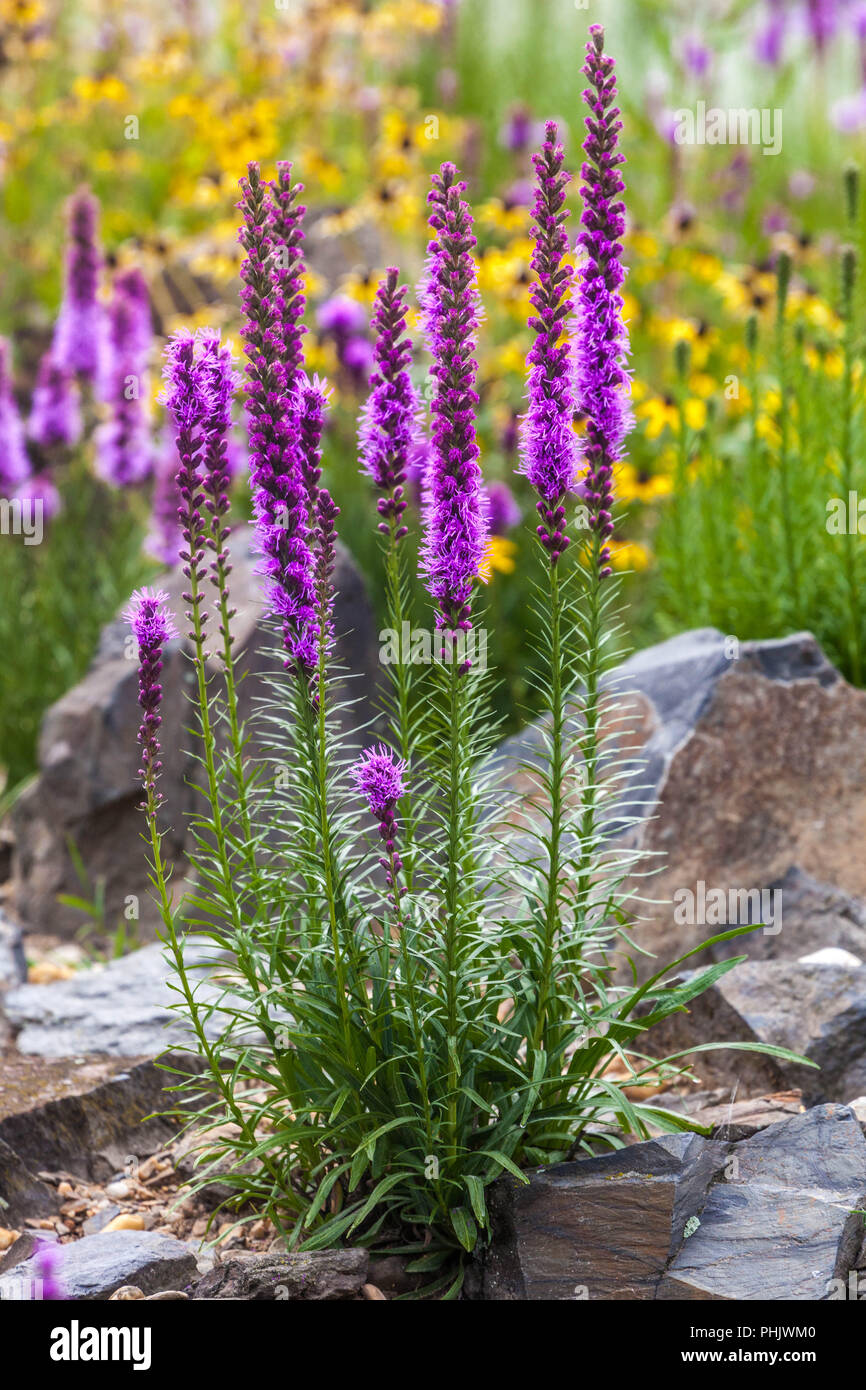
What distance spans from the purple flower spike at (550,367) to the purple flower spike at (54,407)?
14.5 ft

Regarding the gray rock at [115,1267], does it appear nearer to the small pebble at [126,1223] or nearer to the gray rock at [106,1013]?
the small pebble at [126,1223]

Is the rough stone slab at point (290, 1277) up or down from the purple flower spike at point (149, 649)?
down

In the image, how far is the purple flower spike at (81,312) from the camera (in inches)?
254

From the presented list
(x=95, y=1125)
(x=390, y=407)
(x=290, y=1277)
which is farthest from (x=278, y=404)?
(x=95, y=1125)

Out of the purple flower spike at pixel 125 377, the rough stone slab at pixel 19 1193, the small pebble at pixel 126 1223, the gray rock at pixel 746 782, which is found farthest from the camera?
the purple flower spike at pixel 125 377

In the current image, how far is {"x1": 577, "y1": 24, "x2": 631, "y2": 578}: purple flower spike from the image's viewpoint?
276 cm

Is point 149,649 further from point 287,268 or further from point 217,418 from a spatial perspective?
point 287,268

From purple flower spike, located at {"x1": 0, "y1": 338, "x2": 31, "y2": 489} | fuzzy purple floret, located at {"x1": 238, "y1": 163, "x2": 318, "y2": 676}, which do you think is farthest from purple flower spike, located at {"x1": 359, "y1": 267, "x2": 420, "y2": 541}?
purple flower spike, located at {"x1": 0, "y1": 338, "x2": 31, "y2": 489}

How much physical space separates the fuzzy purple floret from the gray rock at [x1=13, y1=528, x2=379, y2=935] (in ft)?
8.24

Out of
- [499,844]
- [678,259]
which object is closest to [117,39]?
[678,259]

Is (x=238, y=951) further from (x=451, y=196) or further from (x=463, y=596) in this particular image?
(x=451, y=196)

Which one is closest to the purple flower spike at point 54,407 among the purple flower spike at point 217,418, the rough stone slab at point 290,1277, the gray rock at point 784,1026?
the purple flower spike at point 217,418

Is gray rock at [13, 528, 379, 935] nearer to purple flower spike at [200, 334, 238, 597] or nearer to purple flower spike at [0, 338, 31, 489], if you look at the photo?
purple flower spike at [0, 338, 31, 489]
